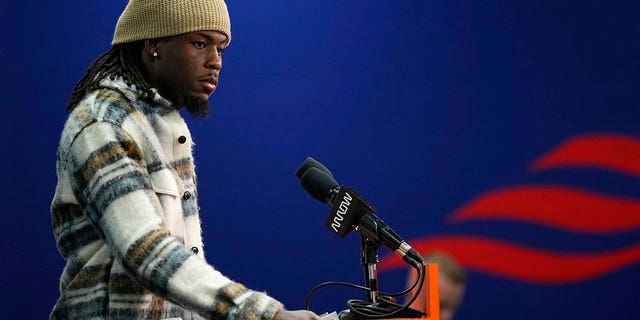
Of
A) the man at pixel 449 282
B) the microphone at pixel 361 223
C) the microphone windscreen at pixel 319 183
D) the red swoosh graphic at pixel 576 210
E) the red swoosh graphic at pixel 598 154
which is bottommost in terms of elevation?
the microphone at pixel 361 223

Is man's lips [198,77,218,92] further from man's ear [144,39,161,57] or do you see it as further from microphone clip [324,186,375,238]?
microphone clip [324,186,375,238]

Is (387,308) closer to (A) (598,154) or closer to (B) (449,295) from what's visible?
(B) (449,295)

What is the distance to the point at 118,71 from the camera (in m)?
1.68

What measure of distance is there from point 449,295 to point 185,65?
1798mm

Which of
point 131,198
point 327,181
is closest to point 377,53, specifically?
point 327,181

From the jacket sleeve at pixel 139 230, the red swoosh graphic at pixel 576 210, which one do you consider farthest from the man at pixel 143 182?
the red swoosh graphic at pixel 576 210

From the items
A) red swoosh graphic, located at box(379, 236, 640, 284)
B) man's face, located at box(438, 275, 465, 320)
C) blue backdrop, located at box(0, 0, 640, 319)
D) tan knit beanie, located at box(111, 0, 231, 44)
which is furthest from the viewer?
red swoosh graphic, located at box(379, 236, 640, 284)

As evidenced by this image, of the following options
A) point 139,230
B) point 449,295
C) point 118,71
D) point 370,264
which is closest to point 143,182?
point 139,230

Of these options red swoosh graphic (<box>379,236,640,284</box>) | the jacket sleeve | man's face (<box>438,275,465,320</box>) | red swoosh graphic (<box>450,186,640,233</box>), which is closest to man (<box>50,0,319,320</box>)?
the jacket sleeve

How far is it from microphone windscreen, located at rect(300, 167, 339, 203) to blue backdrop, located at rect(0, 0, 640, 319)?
1.65 metres

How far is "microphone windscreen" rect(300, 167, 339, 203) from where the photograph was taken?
1706 mm

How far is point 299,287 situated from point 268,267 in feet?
0.47

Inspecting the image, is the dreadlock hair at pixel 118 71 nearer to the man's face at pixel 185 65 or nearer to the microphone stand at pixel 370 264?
the man's face at pixel 185 65

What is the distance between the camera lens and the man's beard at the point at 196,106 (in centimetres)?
175
